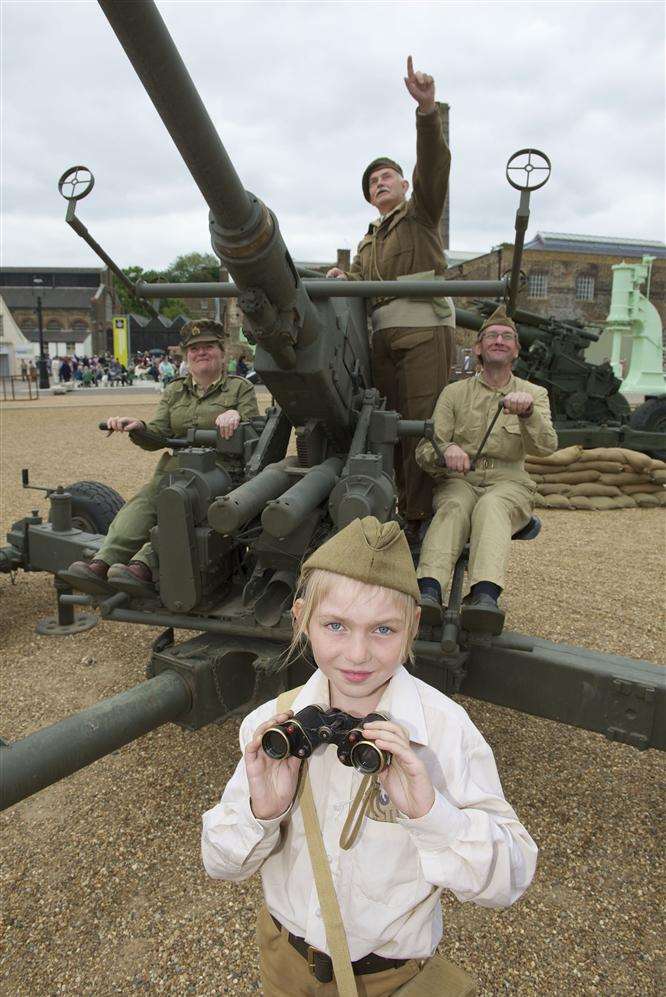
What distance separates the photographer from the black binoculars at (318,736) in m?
1.17

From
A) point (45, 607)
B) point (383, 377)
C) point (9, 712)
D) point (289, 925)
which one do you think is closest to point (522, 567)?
point (383, 377)

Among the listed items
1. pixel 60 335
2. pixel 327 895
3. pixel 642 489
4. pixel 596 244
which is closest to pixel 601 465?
pixel 642 489

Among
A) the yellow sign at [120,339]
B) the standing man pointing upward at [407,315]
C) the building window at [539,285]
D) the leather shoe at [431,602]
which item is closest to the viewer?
the leather shoe at [431,602]

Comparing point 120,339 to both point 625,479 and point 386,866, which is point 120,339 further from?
point 386,866

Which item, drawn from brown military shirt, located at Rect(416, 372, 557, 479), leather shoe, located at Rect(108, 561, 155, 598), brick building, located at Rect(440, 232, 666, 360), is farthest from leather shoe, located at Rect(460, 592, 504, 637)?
brick building, located at Rect(440, 232, 666, 360)

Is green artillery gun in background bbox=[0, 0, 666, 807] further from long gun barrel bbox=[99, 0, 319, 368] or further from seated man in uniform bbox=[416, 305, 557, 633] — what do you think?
Answer: seated man in uniform bbox=[416, 305, 557, 633]

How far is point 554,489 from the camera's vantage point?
9.65m

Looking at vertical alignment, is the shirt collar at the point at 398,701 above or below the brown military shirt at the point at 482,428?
below

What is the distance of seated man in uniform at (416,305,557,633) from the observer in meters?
2.93

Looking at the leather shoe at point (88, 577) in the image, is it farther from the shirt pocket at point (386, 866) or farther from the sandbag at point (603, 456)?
the sandbag at point (603, 456)

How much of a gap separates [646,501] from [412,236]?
22.4ft

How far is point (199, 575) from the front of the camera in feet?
9.73

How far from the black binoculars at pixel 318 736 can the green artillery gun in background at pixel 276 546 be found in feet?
3.49

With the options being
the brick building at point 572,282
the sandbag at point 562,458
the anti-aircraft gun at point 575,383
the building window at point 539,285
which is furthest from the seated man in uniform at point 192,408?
the building window at point 539,285
